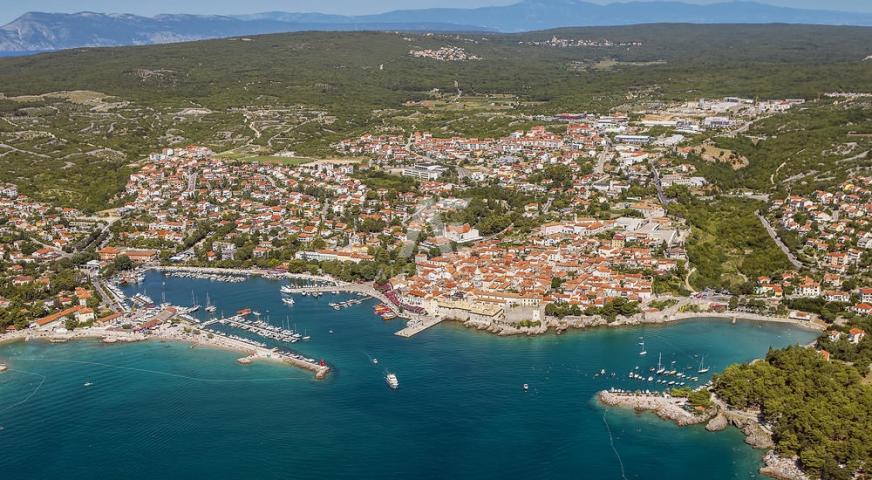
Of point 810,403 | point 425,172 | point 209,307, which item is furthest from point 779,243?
point 209,307

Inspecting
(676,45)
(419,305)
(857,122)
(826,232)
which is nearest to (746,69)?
(857,122)

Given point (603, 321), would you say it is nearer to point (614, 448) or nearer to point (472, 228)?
point (614, 448)

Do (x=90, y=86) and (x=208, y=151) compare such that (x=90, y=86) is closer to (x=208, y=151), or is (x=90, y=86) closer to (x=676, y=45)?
(x=208, y=151)

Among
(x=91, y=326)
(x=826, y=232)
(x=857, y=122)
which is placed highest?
(x=857, y=122)

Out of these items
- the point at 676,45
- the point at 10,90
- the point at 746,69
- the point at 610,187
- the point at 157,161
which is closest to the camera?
the point at 610,187

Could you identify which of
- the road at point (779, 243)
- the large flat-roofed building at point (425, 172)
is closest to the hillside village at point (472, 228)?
the large flat-roofed building at point (425, 172)

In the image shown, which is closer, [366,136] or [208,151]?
[208,151]

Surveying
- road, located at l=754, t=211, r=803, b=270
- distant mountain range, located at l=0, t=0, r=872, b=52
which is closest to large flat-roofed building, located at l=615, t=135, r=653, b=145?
road, located at l=754, t=211, r=803, b=270

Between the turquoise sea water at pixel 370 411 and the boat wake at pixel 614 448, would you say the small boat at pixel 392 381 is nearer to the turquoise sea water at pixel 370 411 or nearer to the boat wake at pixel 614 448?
the turquoise sea water at pixel 370 411
